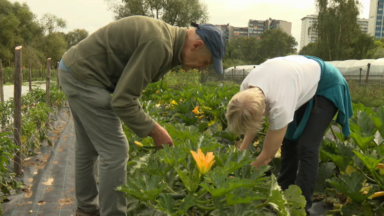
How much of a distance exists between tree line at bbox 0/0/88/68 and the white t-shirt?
118 ft

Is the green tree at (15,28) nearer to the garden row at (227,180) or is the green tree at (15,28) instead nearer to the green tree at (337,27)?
the green tree at (337,27)

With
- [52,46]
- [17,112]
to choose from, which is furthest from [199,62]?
[52,46]

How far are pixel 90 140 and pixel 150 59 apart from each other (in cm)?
91

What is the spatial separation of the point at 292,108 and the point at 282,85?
0.56ft

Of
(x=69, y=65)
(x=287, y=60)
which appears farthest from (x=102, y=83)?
(x=287, y=60)

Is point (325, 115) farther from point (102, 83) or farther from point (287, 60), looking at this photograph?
point (102, 83)

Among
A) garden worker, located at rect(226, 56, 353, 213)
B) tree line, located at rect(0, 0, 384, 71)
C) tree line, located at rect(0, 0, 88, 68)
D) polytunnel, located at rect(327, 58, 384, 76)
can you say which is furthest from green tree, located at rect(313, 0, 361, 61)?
garden worker, located at rect(226, 56, 353, 213)

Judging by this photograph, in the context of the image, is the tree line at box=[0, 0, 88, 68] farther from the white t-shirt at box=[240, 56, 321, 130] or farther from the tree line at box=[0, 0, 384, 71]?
the white t-shirt at box=[240, 56, 321, 130]

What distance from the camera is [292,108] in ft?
8.09

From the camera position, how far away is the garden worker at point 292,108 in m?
2.30

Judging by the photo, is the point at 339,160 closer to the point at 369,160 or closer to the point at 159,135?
the point at 369,160

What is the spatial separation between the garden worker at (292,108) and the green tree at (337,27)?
40139 mm

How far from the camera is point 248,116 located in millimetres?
2227

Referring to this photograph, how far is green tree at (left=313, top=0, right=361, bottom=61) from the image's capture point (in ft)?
131
